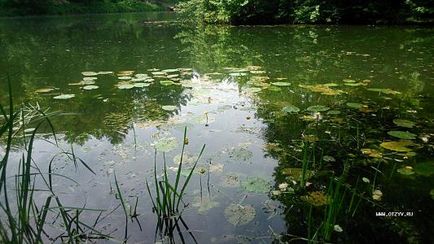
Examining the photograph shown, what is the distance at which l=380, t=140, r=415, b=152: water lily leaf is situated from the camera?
3.11 metres

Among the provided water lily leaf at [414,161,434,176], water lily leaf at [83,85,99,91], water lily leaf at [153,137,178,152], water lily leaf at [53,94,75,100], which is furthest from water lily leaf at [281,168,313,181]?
water lily leaf at [83,85,99,91]

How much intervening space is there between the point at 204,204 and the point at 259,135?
1.34 metres

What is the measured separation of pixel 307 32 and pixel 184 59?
6.29 metres

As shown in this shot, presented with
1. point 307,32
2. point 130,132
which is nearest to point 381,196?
point 130,132

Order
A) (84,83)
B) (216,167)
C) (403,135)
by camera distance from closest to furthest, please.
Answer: (216,167)
(403,135)
(84,83)

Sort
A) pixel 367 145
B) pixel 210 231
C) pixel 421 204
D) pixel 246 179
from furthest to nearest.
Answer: pixel 367 145, pixel 246 179, pixel 421 204, pixel 210 231

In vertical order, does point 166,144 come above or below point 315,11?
below

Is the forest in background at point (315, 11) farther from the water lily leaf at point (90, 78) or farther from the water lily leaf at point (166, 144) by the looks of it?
the water lily leaf at point (166, 144)

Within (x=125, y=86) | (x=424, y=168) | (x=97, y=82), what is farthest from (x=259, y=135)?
(x=97, y=82)

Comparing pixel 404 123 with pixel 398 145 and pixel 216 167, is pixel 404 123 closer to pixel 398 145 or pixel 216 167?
pixel 398 145

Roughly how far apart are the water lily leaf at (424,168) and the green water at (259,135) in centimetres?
1

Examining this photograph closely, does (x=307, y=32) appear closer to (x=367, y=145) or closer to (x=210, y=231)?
(x=367, y=145)

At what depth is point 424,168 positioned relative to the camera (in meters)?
2.81

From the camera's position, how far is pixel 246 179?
2.81m
